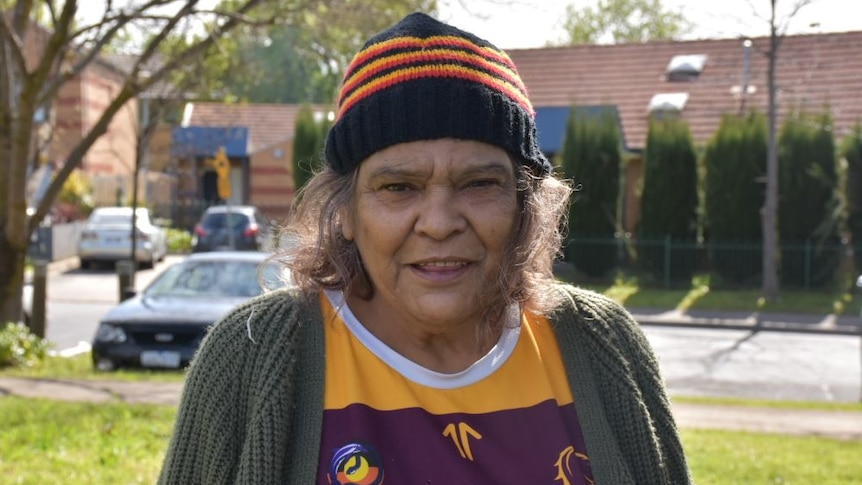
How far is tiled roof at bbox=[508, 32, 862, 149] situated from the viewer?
25.7 m

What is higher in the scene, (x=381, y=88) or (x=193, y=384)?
(x=381, y=88)

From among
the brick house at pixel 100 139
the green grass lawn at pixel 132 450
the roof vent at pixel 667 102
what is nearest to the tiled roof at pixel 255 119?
the brick house at pixel 100 139

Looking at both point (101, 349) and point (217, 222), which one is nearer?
point (101, 349)

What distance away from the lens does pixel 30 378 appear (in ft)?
30.0

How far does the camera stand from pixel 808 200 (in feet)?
68.5

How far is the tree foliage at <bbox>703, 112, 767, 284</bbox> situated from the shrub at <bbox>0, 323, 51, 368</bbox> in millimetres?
14457

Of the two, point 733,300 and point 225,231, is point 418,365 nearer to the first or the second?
point 733,300

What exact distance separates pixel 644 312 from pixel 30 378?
40.7 ft

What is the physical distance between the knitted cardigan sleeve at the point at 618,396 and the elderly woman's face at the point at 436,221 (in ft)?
0.89

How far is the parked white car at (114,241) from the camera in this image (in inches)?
1011

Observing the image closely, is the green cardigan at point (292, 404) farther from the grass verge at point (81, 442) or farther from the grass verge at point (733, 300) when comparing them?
the grass verge at point (733, 300)

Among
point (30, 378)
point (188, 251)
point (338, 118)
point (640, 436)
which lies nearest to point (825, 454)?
point (640, 436)

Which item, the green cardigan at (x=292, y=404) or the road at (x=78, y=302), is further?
the road at (x=78, y=302)

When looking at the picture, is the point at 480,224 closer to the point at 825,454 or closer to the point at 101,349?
the point at 825,454
